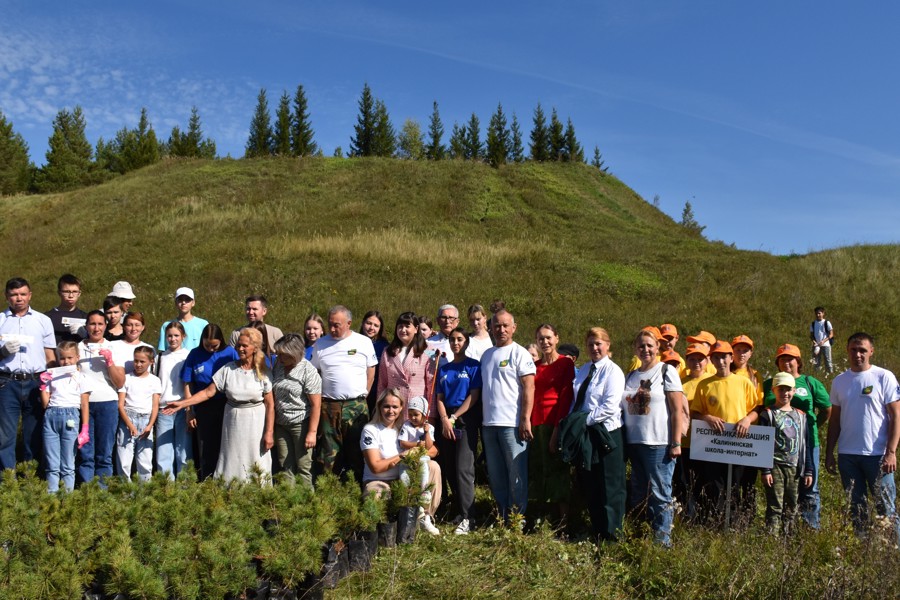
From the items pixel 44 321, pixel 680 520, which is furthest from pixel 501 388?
pixel 44 321

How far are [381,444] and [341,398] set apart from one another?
0.73 metres

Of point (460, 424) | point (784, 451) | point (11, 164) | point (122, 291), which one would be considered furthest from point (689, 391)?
point (11, 164)

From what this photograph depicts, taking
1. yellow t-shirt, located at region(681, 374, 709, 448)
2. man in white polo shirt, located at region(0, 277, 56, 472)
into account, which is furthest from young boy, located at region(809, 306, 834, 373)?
man in white polo shirt, located at region(0, 277, 56, 472)

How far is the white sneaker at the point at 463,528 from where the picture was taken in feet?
17.2

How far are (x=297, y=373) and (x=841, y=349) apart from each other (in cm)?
1491

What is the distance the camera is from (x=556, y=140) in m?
52.2

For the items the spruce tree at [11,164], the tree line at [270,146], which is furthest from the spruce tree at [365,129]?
the spruce tree at [11,164]

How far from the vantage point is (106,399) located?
6.06 meters

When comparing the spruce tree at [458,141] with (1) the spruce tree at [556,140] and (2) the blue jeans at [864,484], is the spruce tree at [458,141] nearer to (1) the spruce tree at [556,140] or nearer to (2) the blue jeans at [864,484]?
(1) the spruce tree at [556,140]

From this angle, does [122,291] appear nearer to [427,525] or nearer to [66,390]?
[66,390]

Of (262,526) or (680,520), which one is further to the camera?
(680,520)

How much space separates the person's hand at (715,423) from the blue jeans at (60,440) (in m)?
5.59

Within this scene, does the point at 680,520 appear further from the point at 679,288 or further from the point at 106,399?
the point at 679,288

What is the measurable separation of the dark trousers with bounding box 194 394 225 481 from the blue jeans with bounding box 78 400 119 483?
78 cm
